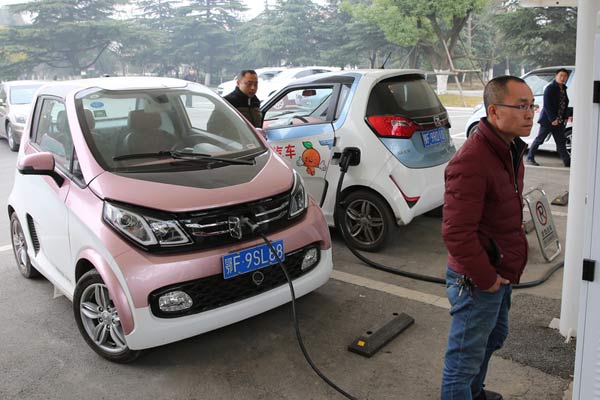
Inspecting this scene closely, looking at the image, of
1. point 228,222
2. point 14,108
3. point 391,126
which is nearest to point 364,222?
point 391,126

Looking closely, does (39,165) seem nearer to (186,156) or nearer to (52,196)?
(52,196)

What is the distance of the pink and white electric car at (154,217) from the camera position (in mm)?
3061

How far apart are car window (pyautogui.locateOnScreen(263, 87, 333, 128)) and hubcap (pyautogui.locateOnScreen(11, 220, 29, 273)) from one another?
8.25ft

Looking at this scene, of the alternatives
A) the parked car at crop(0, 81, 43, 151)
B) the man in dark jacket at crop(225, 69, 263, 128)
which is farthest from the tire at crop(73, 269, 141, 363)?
the parked car at crop(0, 81, 43, 151)

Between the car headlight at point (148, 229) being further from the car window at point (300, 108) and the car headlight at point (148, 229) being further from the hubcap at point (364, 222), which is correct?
the car window at point (300, 108)

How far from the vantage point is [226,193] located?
330 centimetres

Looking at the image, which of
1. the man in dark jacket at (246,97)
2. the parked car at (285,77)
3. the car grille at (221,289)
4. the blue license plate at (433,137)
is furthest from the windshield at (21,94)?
the car grille at (221,289)

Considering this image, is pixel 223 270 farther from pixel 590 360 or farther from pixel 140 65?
pixel 140 65

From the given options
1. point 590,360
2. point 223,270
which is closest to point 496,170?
point 590,360

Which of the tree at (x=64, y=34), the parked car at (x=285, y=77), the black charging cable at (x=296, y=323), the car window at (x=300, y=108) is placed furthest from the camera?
the tree at (x=64, y=34)

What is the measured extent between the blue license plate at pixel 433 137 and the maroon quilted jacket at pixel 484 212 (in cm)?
281

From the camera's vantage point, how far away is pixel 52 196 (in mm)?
3707

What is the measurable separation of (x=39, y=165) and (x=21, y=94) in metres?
10.8

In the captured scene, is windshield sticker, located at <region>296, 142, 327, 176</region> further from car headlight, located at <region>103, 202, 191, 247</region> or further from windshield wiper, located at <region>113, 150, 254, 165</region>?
car headlight, located at <region>103, 202, 191, 247</region>
